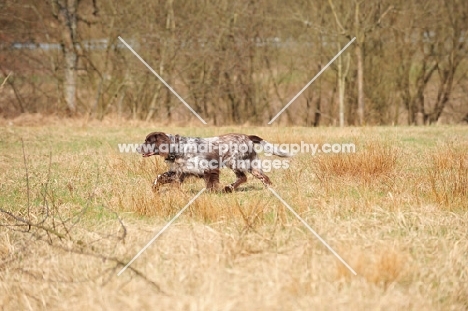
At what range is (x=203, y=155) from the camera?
7613mm

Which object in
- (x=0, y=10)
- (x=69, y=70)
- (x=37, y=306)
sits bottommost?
(x=37, y=306)

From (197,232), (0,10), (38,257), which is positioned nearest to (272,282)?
(197,232)

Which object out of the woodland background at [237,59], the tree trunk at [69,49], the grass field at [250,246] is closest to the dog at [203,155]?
the grass field at [250,246]

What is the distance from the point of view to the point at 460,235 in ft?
17.6

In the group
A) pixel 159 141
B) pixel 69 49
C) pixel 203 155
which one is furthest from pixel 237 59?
pixel 159 141

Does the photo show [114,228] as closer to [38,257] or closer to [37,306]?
[38,257]

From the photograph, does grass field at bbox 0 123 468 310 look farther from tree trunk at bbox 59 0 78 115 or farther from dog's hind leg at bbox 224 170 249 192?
tree trunk at bbox 59 0 78 115

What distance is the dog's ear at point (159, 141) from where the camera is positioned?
736cm

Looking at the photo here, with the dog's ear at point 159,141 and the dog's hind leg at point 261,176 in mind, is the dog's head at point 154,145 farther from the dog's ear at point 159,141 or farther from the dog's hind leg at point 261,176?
the dog's hind leg at point 261,176

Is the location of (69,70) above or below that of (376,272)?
above

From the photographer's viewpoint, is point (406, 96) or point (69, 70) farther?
point (406, 96)

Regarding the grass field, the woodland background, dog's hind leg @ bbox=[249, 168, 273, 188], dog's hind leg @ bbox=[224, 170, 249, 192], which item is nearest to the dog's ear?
the grass field

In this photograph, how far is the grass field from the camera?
4.18 metres

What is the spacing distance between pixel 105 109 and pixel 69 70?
6.10 feet
